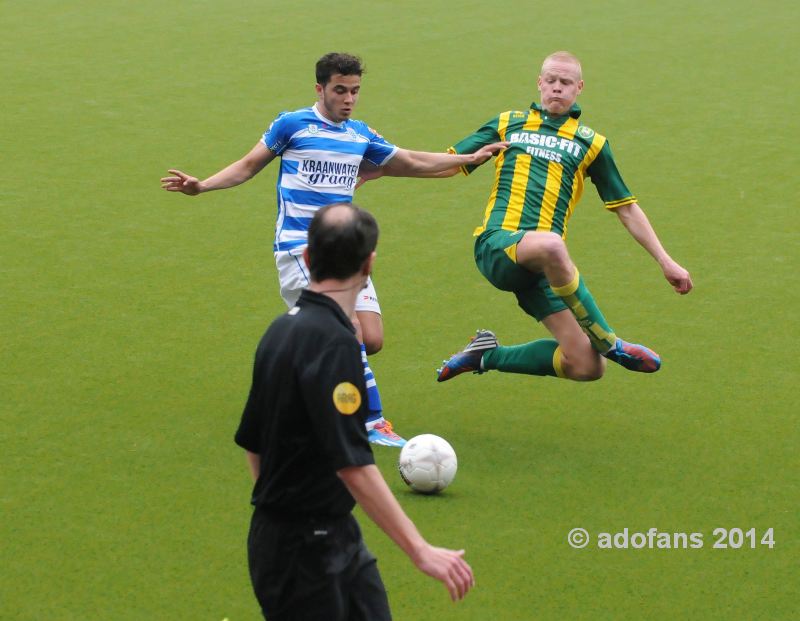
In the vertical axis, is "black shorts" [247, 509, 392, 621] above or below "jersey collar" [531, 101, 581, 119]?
below

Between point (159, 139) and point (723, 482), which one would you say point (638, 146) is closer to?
point (159, 139)

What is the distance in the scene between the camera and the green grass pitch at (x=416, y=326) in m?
5.34

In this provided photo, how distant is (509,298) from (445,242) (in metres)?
1.07

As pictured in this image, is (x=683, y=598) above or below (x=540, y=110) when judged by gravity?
below

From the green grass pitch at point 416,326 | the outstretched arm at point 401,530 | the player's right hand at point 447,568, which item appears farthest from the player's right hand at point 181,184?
the player's right hand at point 447,568

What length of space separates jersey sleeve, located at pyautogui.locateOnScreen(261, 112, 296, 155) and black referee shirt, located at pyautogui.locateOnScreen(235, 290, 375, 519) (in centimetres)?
297

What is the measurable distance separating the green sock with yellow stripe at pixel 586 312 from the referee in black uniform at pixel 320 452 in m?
2.80

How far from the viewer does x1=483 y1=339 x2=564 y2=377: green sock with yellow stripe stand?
6.73 m

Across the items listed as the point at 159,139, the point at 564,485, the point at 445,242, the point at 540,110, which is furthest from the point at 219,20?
the point at 564,485

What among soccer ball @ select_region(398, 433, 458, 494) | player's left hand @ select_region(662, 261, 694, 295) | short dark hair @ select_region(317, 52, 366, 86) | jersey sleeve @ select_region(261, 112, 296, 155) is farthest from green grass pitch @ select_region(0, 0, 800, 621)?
short dark hair @ select_region(317, 52, 366, 86)

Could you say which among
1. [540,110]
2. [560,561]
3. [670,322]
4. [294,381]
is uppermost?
[540,110]

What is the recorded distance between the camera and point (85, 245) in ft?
30.1

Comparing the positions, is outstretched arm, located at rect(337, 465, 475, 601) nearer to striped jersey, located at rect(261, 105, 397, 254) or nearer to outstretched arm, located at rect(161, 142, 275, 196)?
striped jersey, located at rect(261, 105, 397, 254)

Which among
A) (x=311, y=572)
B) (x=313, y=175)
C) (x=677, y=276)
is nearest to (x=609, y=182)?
(x=677, y=276)
